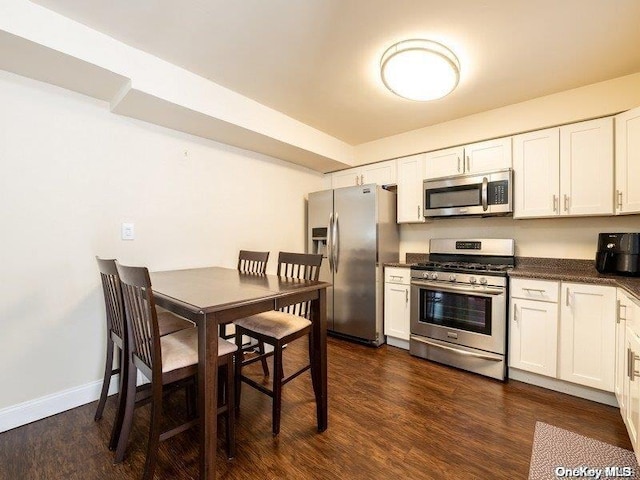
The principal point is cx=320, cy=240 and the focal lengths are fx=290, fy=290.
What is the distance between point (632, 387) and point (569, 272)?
110cm

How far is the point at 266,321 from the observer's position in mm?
1960

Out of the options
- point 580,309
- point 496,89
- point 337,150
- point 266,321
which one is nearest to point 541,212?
point 580,309

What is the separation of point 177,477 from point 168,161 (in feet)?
7.38

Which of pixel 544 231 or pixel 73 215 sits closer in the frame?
pixel 73 215

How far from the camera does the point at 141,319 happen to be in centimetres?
137

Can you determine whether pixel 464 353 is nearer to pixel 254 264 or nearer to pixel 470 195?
pixel 470 195

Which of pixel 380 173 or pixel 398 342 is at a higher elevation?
pixel 380 173

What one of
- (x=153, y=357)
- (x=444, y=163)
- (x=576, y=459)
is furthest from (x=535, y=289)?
(x=153, y=357)

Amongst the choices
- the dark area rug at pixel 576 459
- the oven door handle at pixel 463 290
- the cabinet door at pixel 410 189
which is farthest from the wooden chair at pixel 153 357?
→ the cabinet door at pixel 410 189

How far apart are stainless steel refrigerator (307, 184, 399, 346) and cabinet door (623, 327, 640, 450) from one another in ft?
6.18

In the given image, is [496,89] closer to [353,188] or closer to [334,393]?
[353,188]

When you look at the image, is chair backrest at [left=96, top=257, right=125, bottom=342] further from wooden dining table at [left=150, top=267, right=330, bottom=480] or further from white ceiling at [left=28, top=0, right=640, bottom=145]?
white ceiling at [left=28, top=0, right=640, bottom=145]

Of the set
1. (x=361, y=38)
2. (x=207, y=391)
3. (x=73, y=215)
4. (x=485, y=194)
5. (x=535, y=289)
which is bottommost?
(x=207, y=391)

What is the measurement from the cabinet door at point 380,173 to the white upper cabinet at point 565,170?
4.00ft
